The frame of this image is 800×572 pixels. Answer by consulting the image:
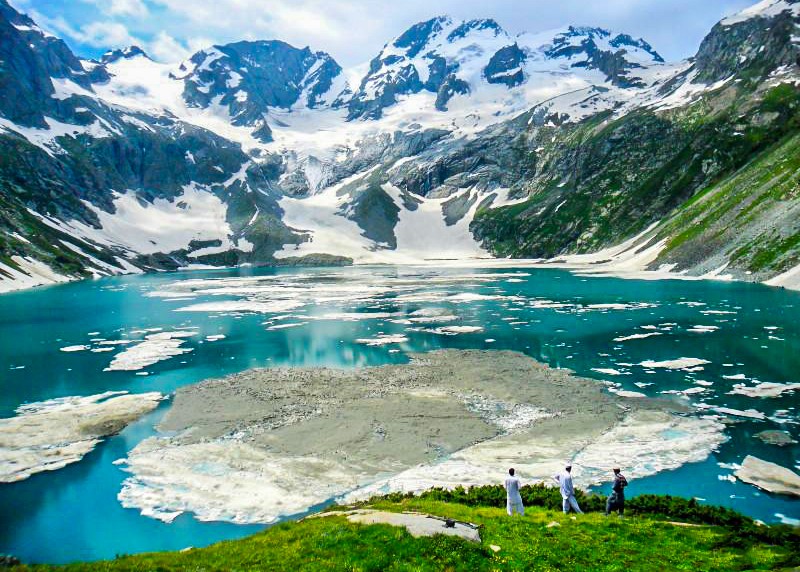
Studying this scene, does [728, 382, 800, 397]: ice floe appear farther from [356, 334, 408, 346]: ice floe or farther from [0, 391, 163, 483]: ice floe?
[0, 391, 163, 483]: ice floe

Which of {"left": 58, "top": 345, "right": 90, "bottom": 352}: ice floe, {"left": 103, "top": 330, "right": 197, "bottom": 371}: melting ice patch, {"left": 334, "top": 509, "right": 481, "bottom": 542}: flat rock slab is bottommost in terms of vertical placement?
{"left": 103, "top": 330, "right": 197, "bottom": 371}: melting ice patch

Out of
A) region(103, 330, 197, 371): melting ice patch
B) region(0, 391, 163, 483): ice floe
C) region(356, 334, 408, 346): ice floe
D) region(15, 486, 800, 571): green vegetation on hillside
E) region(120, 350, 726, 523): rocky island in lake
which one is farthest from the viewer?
region(356, 334, 408, 346): ice floe

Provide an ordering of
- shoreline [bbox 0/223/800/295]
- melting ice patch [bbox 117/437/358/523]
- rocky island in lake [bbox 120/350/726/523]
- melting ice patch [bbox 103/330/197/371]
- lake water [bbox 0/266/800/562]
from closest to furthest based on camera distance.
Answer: lake water [bbox 0/266/800/562], melting ice patch [bbox 117/437/358/523], rocky island in lake [bbox 120/350/726/523], melting ice patch [bbox 103/330/197/371], shoreline [bbox 0/223/800/295]

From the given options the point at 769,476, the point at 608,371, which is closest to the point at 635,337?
the point at 608,371

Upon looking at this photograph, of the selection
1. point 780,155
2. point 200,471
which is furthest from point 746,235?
point 200,471

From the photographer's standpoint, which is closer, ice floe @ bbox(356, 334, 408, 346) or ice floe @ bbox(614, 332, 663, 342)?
ice floe @ bbox(614, 332, 663, 342)

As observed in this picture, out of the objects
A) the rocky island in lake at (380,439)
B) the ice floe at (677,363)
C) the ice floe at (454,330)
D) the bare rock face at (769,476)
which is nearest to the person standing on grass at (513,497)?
the rocky island in lake at (380,439)

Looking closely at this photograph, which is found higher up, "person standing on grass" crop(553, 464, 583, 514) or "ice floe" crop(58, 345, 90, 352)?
"person standing on grass" crop(553, 464, 583, 514)

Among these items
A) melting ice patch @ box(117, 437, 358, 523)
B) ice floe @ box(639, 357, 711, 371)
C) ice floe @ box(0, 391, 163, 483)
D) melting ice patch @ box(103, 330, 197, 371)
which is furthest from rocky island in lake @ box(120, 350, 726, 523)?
melting ice patch @ box(103, 330, 197, 371)
